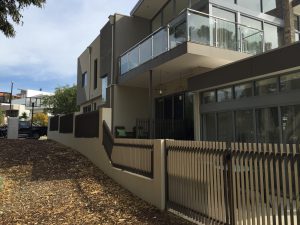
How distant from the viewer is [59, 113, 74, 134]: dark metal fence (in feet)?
58.9

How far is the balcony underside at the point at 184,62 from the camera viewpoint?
12.7 metres

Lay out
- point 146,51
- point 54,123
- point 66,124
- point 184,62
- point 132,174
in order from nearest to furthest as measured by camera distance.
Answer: point 132,174 < point 184,62 < point 146,51 < point 66,124 < point 54,123

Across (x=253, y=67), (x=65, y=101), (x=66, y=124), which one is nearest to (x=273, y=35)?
(x=253, y=67)

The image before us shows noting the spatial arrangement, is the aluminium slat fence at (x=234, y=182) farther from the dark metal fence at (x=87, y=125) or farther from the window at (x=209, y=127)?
the dark metal fence at (x=87, y=125)

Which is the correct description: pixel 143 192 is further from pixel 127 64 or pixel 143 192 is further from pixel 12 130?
pixel 12 130

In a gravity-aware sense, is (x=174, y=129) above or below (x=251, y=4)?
below

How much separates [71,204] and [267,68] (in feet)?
22.5

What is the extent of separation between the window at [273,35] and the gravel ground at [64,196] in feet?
34.2

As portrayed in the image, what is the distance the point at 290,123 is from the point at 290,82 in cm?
119

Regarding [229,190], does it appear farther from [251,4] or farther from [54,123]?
[54,123]

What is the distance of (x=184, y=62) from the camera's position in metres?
13.8

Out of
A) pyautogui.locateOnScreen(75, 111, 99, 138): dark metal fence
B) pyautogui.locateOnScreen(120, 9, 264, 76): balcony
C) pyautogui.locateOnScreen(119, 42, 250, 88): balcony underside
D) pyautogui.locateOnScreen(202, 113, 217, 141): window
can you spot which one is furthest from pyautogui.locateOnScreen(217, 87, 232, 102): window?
pyautogui.locateOnScreen(75, 111, 99, 138): dark metal fence

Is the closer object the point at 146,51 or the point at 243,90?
the point at 243,90

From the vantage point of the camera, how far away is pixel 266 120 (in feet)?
33.8
